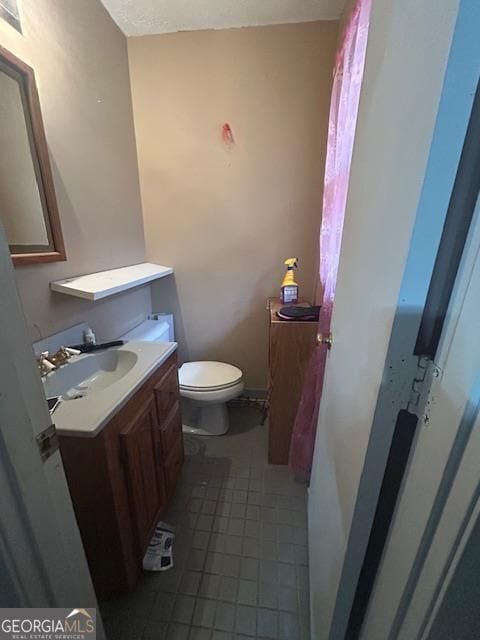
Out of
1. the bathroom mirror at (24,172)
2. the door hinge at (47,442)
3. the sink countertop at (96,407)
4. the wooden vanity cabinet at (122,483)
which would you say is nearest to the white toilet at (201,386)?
the wooden vanity cabinet at (122,483)

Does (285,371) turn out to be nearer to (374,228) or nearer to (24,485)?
(374,228)

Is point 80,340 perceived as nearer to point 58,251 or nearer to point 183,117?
point 58,251

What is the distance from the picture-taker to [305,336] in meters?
1.46

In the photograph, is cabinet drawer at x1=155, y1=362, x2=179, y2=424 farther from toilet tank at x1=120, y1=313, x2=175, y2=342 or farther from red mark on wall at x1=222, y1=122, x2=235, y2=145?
red mark on wall at x1=222, y1=122, x2=235, y2=145

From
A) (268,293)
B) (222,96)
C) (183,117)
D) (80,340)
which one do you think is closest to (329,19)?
(222,96)

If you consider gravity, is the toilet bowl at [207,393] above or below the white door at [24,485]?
below

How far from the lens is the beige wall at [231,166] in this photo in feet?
5.32

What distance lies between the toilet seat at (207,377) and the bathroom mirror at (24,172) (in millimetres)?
1022

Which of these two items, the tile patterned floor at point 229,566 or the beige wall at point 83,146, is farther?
the beige wall at point 83,146

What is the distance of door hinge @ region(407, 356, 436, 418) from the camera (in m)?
0.42

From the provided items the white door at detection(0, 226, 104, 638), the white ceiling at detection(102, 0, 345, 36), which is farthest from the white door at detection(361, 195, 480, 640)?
the white ceiling at detection(102, 0, 345, 36)

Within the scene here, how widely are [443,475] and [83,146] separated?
1785mm

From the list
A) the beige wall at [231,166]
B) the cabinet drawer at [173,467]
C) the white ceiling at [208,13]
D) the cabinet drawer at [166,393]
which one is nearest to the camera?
the cabinet drawer at [166,393]

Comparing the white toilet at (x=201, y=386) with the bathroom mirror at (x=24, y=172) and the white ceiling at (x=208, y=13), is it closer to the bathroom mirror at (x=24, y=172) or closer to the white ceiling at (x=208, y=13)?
the bathroom mirror at (x=24, y=172)
